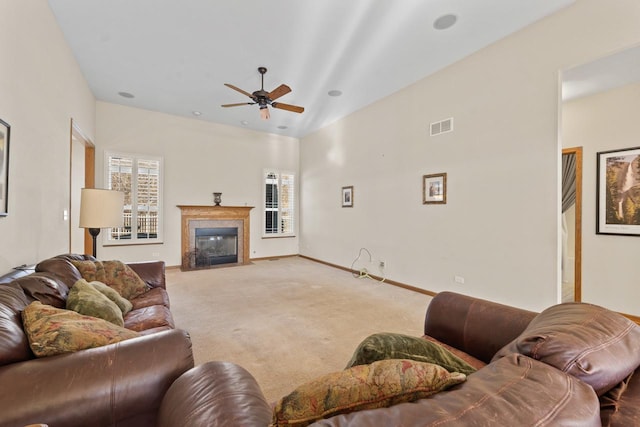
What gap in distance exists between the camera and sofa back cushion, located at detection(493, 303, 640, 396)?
0.73 metres

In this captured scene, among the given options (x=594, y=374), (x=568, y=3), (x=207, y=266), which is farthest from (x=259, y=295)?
(x=568, y=3)

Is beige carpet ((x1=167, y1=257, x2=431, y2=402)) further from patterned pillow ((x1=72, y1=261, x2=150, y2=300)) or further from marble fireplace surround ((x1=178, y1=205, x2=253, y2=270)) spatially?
marble fireplace surround ((x1=178, y1=205, x2=253, y2=270))

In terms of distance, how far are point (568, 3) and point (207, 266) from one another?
7067 millimetres

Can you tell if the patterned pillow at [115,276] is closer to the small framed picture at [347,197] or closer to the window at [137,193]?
the window at [137,193]

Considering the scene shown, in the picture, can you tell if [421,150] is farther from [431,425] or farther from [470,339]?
[431,425]

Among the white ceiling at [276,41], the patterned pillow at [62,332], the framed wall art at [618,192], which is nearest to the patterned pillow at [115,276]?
the patterned pillow at [62,332]

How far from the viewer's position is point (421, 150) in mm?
4379

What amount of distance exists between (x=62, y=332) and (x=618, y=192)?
530cm

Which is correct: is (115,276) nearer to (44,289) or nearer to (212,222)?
(44,289)

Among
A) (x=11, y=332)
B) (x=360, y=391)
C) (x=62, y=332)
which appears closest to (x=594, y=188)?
(x=360, y=391)

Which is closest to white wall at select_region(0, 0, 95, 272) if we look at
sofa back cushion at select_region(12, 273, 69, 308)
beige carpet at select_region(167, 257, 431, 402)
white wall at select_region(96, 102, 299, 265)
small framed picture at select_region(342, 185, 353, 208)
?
sofa back cushion at select_region(12, 273, 69, 308)

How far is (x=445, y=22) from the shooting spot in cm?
302

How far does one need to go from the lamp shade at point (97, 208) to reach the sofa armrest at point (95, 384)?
2.49 m

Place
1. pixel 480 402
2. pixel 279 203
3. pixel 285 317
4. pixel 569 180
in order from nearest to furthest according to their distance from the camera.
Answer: pixel 480 402
pixel 285 317
pixel 569 180
pixel 279 203
